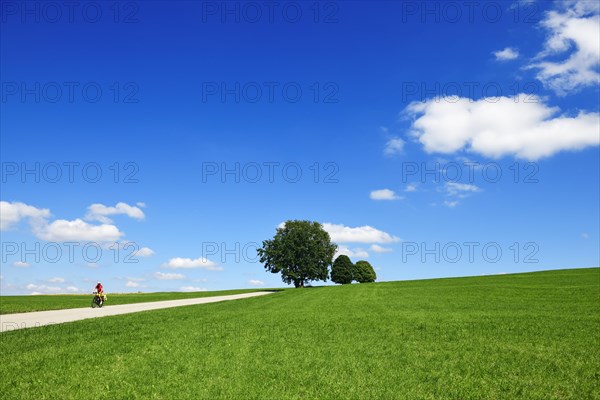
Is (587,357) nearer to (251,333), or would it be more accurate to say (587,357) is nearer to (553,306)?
(251,333)

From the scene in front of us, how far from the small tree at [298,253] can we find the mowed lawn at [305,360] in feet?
240

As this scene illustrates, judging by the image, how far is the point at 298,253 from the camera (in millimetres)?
96438

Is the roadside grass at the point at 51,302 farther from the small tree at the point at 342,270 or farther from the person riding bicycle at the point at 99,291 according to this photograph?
the small tree at the point at 342,270

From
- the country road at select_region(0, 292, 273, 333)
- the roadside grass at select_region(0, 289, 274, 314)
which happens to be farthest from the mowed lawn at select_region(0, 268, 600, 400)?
the roadside grass at select_region(0, 289, 274, 314)

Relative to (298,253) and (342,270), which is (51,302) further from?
(342,270)

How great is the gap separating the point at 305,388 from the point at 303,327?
986cm

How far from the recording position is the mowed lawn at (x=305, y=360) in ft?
35.5

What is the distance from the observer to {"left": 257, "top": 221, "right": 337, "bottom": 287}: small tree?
9550 cm

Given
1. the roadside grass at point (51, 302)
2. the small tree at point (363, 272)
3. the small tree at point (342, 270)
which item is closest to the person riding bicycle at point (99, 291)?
the roadside grass at point (51, 302)

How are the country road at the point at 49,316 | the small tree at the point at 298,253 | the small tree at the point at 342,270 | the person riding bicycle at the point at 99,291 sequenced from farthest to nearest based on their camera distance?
the small tree at the point at 342,270
the small tree at the point at 298,253
the person riding bicycle at the point at 99,291
the country road at the point at 49,316

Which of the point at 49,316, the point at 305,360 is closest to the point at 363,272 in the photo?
the point at 49,316

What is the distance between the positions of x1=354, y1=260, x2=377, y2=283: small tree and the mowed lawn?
9319 cm

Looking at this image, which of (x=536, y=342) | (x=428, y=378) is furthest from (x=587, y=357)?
(x=428, y=378)

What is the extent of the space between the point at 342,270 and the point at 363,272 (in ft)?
18.9
